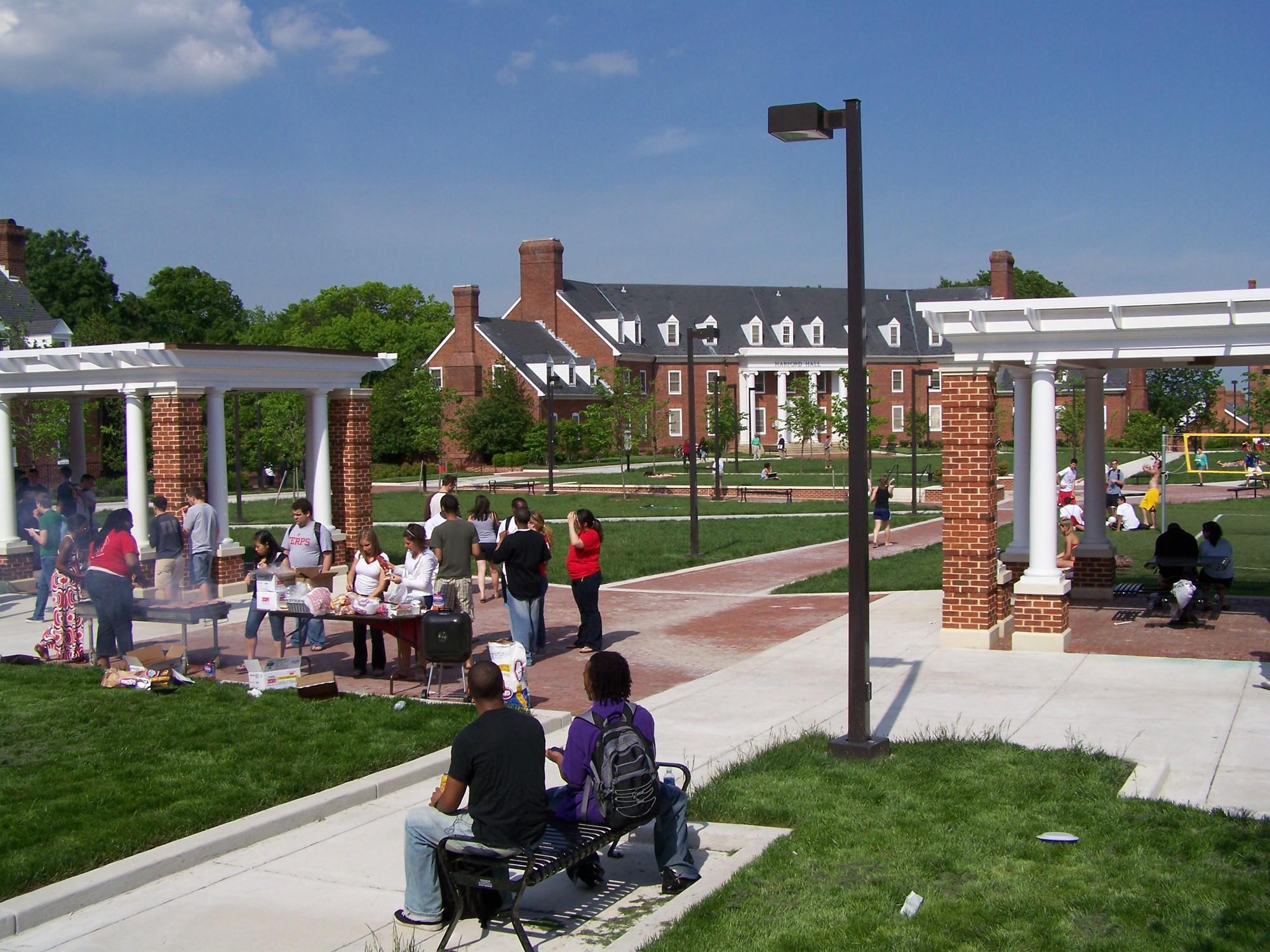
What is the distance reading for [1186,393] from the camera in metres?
62.7

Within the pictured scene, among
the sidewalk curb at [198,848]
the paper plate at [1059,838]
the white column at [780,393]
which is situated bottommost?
the sidewalk curb at [198,848]

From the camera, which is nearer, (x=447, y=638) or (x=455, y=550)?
(x=447, y=638)

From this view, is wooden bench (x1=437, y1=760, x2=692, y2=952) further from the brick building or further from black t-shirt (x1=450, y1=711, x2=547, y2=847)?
the brick building

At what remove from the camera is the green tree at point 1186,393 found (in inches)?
2427

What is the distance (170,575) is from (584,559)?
534cm

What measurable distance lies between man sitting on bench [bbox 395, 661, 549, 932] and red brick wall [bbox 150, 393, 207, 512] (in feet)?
43.7

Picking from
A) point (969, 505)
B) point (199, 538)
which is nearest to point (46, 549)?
point (199, 538)

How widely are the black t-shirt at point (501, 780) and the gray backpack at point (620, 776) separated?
1.09 feet

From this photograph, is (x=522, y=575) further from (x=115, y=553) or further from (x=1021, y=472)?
(x=1021, y=472)

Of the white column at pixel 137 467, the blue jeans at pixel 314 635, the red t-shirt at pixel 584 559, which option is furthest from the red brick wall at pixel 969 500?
the white column at pixel 137 467

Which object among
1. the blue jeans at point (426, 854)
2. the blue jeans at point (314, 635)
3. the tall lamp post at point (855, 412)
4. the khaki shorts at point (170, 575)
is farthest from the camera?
the khaki shorts at point (170, 575)

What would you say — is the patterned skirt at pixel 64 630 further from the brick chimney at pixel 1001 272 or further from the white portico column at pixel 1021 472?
the brick chimney at pixel 1001 272

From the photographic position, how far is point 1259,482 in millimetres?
44156

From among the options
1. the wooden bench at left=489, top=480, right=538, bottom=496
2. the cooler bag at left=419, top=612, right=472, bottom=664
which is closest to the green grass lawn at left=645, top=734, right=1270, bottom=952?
the cooler bag at left=419, top=612, right=472, bottom=664
